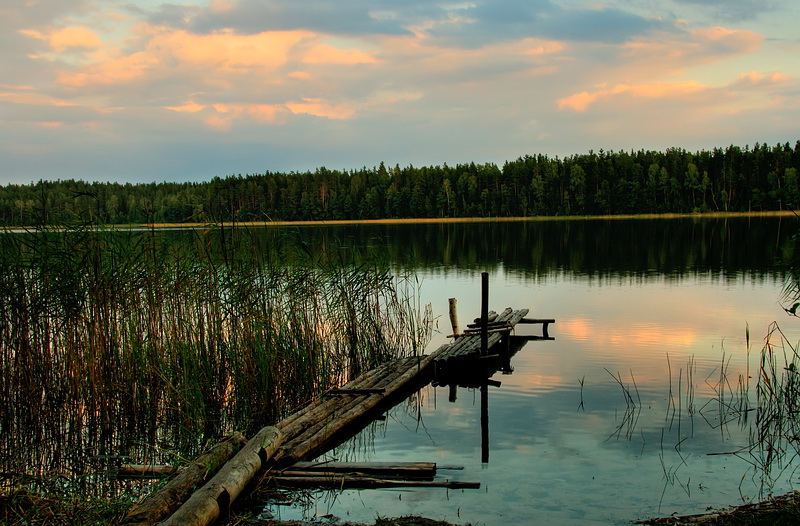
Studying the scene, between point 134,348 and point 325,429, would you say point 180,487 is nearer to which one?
point 325,429

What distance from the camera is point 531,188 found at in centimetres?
13350

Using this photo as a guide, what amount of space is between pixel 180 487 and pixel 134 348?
325 cm

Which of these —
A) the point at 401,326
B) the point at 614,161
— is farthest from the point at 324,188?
the point at 401,326

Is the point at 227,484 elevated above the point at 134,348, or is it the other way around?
the point at 134,348

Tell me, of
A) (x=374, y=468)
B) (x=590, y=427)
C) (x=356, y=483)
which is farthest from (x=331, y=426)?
(x=590, y=427)

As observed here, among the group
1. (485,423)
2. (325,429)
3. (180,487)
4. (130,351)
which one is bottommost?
(485,423)

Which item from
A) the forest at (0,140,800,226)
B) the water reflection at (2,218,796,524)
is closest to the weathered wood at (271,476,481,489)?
the water reflection at (2,218,796,524)

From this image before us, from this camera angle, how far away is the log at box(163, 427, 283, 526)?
615 centimetres

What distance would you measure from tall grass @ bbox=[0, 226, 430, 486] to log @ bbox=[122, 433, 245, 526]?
1.56 meters

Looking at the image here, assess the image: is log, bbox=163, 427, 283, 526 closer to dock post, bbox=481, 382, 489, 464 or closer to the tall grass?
the tall grass

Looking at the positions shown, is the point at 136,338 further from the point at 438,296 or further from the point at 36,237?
the point at 438,296

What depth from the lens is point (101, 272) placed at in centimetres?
988

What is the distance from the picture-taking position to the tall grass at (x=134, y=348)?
935 centimetres

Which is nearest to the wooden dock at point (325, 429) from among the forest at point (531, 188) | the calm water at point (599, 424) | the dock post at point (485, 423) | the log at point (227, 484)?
the log at point (227, 484)
